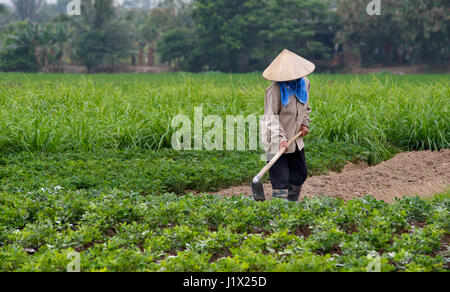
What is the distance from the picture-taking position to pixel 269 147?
16.6 ft

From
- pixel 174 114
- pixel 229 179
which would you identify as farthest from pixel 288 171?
pixel 174 114

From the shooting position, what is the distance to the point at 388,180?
6875mm

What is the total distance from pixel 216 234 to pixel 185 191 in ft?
8.86

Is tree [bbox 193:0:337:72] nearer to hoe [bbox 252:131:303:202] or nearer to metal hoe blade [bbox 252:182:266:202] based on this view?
hoe [bbox 252:131:303:202]

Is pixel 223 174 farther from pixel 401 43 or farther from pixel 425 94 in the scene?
pixel 401 43

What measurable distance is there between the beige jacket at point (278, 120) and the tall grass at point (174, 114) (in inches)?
128

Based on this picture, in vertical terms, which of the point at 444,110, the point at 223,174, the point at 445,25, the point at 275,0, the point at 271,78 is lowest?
the point at 223,174

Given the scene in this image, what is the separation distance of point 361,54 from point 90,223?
110 ft

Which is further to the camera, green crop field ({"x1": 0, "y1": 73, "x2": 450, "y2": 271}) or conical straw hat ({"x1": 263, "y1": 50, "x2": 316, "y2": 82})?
conical straw hat ({"x1": 263, "y1": 50, "x2": 316, "y2": 82})

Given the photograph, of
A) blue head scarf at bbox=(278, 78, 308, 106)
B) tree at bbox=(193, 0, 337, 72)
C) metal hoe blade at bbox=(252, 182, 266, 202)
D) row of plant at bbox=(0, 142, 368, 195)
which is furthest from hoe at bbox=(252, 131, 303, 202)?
tree at bbox=(193, 0, 337, 72)

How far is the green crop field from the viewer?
3531 millimetres

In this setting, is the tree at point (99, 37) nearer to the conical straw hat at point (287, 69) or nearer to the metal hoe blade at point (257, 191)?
the conical straw hat at point (287, 69)

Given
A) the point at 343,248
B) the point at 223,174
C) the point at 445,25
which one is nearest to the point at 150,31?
the point at 445,25

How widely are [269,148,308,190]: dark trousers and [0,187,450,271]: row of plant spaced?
49cm
